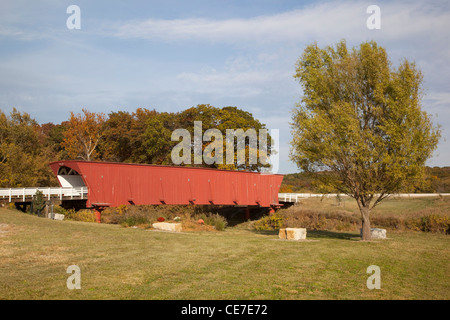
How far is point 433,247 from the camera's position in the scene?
59.4 ft

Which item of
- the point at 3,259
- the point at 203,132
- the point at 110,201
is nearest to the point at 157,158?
the point at 203,132

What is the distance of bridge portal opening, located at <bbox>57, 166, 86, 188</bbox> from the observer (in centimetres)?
3472

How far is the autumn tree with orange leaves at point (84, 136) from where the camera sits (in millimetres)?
58875

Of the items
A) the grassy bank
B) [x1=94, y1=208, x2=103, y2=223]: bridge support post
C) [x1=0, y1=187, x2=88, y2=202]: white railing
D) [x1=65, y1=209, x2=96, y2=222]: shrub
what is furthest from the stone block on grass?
[x1=0, y1=187, x2=88, y2=202]: white railing

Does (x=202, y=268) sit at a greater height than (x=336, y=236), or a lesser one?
greater

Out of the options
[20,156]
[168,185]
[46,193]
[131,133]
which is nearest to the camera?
[46,193]

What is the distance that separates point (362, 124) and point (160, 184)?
19652 mm

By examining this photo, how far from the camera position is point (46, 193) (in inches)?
1234

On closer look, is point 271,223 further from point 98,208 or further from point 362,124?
point 362,124

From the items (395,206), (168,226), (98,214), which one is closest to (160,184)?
(98,214)

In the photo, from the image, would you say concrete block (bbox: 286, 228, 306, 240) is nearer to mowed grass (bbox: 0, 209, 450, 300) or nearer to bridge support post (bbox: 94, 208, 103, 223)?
mowed grass (bbox: 0, 209, 450, 300)

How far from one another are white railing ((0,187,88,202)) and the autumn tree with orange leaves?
26935 mm
